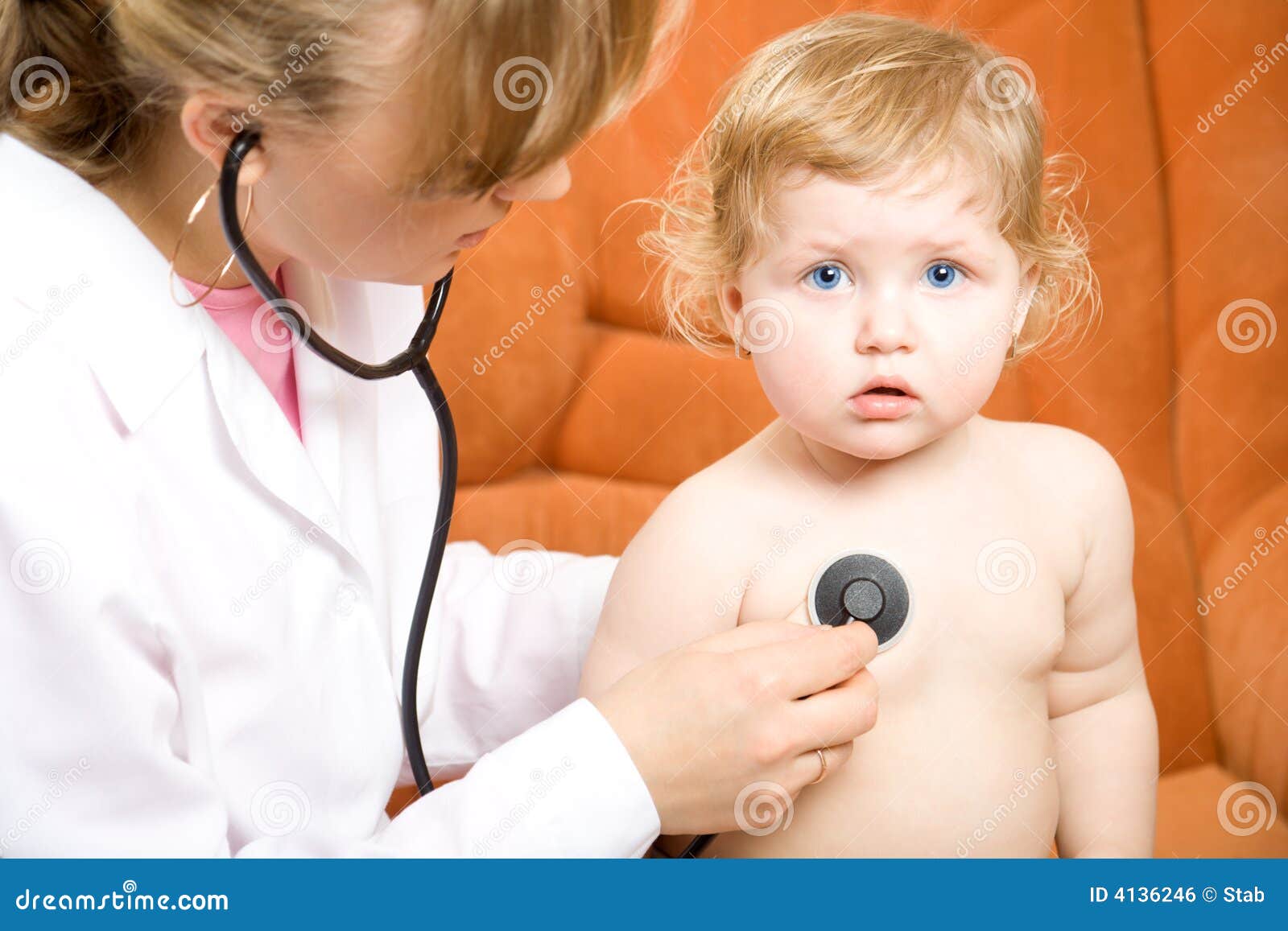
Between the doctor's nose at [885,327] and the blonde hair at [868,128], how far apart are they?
0.08m

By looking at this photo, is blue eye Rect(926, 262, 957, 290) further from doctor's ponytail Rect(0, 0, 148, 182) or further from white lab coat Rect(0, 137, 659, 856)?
doctor's ponytail Rect(0, 0, 148, 182)

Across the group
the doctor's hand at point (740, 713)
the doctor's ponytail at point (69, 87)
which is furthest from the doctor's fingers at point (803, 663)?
the doctor's ponytail at point (69, 87)

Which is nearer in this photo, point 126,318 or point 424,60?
point 424,60

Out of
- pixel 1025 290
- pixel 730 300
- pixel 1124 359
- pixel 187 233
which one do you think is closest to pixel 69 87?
pixel 187 233

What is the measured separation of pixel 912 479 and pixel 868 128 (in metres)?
0.26

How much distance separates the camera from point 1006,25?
1.42m

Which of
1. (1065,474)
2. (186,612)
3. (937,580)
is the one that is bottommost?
(186,612)

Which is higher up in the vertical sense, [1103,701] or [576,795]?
[1103,701]

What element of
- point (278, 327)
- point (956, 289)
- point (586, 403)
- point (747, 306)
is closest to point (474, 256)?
point (586, 403)

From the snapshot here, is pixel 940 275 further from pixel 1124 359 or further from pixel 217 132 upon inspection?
pixel 1124 359

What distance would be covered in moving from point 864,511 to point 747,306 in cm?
18

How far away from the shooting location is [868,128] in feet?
2.67

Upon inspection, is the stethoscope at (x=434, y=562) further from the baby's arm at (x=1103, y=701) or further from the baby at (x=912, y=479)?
the baby's arm at (x=1103, y=701)

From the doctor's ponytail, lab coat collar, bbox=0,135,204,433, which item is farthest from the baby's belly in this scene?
the doctor's ponytail
